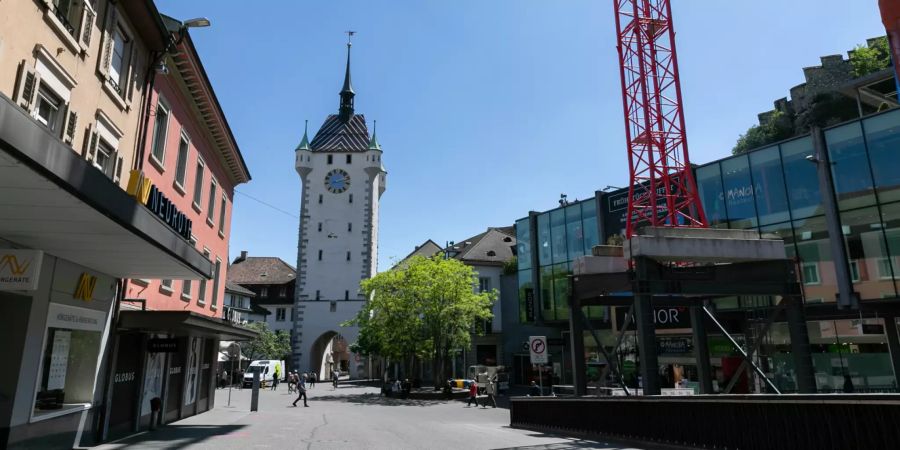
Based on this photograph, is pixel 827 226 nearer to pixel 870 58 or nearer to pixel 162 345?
pixel 162 345

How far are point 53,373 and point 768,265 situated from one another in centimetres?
1617

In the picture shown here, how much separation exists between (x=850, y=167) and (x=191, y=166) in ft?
89.4

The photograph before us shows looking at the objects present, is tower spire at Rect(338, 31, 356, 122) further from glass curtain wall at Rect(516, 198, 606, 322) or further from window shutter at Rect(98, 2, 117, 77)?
window shutter at Rect(98, 2, 117, 77)

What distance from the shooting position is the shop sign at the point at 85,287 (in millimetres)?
11914

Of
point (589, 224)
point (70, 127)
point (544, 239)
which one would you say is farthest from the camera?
point (544, 239)

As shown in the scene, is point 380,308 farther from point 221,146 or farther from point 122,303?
point 122,303

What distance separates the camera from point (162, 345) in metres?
16.2

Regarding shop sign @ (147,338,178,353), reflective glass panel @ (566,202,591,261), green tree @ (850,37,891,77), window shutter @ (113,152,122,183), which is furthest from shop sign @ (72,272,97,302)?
green tree @ (850,37,891,77)

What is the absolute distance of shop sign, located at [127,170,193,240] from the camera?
1046 centimetres

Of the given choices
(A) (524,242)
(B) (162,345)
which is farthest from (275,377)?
(B) (162,345)

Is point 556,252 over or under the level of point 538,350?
over

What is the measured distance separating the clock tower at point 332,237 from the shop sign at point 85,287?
51088 mm

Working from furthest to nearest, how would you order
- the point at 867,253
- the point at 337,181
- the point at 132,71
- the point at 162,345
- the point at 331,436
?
the point at 337,181, the point at 867,253, the point at 162,345, the point at 331,436, the point at 132,71

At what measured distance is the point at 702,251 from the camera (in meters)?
13.5
